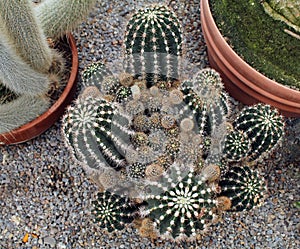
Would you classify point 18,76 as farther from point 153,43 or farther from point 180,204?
point 180,204

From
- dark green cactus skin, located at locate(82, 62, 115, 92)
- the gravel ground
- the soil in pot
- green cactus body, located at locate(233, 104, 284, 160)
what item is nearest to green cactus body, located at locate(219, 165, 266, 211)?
green cactus body, located at locate(233, 104, 284, 160)

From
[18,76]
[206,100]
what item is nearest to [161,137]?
[206,100]

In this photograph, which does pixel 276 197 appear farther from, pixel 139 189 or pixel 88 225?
pixel 88 225

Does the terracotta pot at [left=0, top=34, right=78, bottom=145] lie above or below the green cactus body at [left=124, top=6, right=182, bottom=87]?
below

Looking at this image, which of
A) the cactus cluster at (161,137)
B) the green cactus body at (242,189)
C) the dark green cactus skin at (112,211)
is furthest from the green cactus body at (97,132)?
the green cactus body at (242,189)

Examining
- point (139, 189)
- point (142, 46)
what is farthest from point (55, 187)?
point (142, 46)

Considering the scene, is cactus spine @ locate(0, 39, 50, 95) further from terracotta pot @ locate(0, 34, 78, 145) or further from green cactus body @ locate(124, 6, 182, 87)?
green cactus body @ locate(124, 6, 182, 87)
